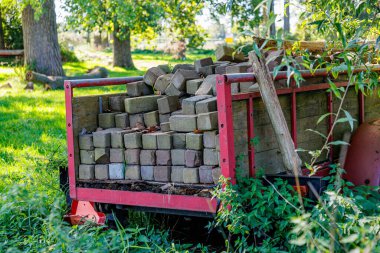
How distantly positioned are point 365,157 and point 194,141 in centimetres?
150

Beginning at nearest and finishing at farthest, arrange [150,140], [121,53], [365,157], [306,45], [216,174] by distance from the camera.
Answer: [216,174] → [150,140] → [365,157] → [306,45] → [121,53]

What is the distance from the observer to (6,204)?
4.89 m

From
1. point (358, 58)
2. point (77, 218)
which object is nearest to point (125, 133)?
point (77, 218)

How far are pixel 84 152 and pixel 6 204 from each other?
0.72 metres

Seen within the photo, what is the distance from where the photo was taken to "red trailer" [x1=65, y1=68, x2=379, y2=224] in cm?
433

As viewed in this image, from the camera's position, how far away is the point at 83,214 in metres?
5.28

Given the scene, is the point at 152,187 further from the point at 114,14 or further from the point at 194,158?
the point at 114,14

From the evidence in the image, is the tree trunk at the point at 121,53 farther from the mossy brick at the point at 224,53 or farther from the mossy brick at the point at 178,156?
the mossy brick at the point at 178,156

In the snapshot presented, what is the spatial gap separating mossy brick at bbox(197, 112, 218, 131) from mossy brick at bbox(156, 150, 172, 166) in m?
0.37

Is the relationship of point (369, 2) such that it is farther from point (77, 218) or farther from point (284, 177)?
point (77, 218)

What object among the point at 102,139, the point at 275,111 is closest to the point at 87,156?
the point at 102,139

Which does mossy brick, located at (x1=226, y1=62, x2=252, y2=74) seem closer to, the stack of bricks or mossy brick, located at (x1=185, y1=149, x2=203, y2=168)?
the stack of bricks

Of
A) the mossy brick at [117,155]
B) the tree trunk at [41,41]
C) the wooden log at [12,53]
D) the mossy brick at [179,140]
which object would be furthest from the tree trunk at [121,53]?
the mossy brick at [179,140]

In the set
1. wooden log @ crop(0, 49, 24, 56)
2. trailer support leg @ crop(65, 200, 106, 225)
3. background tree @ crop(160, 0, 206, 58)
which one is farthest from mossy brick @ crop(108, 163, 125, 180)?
wooden log @ crop(0, 49, 24, 56)
